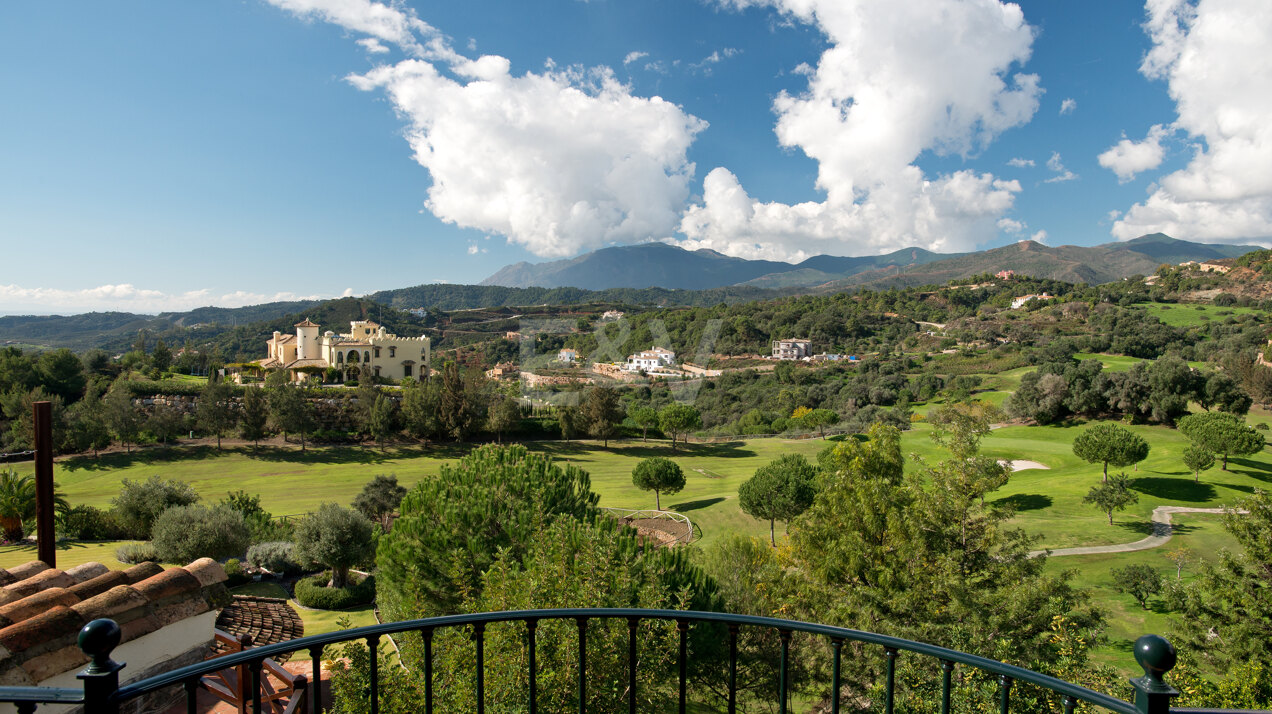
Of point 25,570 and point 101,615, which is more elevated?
point 101,615

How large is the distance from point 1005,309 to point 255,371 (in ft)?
292

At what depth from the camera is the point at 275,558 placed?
15055 mm

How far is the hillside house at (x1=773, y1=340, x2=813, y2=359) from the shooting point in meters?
71.3

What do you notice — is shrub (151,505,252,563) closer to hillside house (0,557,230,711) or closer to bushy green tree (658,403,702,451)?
hillside house (0,557,230,711)

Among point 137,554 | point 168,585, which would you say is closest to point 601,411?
point 137,554

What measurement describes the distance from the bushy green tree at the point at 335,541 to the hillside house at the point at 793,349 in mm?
62914

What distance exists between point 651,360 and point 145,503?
39241 mm

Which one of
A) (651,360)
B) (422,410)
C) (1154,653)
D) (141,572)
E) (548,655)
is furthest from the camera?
(651,360)

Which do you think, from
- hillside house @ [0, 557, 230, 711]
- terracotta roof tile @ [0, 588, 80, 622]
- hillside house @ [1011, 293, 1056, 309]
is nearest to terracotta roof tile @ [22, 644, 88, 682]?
hillside house @ [0, 557, 230, 711]

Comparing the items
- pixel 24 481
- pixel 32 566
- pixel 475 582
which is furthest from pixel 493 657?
pixel 24 481

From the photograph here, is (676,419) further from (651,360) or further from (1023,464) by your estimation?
(1023,464)

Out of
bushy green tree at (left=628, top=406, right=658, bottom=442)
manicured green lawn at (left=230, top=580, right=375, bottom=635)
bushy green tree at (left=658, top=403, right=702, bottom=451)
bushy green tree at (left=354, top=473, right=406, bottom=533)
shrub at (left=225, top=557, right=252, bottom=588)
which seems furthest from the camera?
bushy green tree at (left=628, top=406, right=658, bottom=442)

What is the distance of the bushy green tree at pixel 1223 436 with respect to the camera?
1928cm

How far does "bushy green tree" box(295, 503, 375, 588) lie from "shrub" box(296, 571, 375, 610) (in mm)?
521
